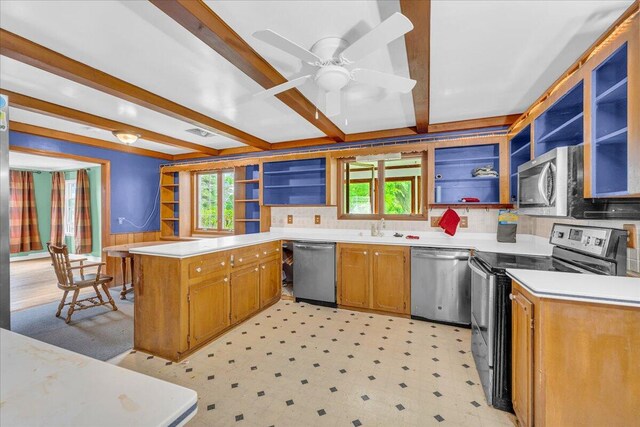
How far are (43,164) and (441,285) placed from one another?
860cm

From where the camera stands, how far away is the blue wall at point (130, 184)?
4696mm

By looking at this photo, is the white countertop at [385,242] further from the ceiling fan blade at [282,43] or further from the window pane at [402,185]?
the ceiling fan blade at [282,43]

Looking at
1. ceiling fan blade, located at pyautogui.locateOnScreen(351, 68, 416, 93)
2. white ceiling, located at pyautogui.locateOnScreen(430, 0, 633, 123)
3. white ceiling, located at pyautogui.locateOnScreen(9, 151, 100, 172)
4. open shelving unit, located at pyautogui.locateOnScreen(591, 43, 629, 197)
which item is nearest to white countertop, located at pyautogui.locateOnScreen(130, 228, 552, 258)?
open shelving unit, located at pyautogui.locateOnScreen(591, 43, 629, 197)

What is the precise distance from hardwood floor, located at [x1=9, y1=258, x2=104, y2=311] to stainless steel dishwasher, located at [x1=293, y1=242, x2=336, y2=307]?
338 centimetres

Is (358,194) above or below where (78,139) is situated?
below

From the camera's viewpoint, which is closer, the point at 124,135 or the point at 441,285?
the point at 441,285

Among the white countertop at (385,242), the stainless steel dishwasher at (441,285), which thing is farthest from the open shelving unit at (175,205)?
the stainless steel dishwasher at (441,285)

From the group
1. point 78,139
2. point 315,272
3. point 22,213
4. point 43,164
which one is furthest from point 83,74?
point 22,213

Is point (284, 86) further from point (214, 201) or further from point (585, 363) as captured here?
point (214, 201)

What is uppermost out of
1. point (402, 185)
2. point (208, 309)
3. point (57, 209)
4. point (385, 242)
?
point (402, 185)

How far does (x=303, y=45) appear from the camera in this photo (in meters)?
1.95

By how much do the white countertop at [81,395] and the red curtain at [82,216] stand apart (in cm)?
712

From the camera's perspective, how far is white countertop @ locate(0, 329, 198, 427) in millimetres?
562

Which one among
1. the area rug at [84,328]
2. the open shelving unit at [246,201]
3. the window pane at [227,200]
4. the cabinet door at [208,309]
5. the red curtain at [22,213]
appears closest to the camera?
the cabinet door at [208,309]
